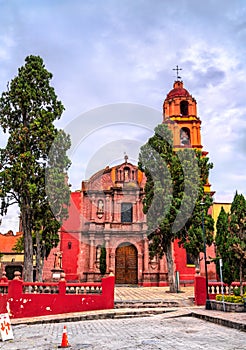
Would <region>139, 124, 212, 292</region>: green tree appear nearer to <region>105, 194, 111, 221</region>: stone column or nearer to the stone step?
the stone step

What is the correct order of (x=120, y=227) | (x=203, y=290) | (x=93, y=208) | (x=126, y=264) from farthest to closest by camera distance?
(x=93, y=208)
(x=120, y=227)
(x=126, y=264)
(x=203, y=290)

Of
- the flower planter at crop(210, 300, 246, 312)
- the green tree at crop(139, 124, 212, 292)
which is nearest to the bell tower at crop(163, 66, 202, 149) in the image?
the green tree at crop(139, 124, 212, 292)

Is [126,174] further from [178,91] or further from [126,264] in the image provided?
[178,91]

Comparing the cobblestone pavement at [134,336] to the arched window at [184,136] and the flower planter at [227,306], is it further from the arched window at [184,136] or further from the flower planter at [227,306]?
the arched window at [184,136]

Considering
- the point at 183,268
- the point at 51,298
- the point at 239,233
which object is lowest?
the point at 51,298

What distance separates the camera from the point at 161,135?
2186 centimetres

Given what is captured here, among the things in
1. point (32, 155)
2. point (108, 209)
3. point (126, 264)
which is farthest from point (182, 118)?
point (32, 155)

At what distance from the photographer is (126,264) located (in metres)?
28.3

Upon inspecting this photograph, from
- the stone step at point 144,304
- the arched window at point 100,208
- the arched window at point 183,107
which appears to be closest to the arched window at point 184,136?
the arched window at point 183,107

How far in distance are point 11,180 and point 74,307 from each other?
634cm

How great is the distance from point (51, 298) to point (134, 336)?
610 centimetres

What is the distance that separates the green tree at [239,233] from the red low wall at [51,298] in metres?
5.39

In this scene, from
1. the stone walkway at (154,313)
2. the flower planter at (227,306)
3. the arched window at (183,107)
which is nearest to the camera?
the stone walkway at (154,313)

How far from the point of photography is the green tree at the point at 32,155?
52.3 feet
